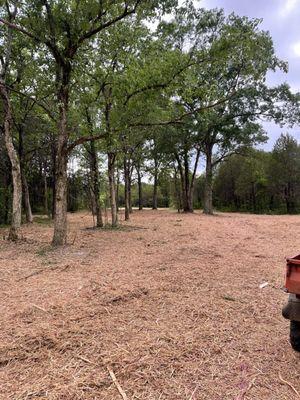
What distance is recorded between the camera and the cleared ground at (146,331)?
244 cm

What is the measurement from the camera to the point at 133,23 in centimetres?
1027

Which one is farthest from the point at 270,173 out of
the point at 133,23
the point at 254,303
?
the point at 254,303

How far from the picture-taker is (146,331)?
331 cm

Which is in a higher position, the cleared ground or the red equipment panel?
the red equipment panel

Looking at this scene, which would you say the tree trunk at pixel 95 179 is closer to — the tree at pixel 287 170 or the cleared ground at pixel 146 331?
the cleared ground at pixel 146 331

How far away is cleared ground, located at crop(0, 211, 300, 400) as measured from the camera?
2.44m

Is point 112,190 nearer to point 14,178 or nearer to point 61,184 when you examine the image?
point 14,178

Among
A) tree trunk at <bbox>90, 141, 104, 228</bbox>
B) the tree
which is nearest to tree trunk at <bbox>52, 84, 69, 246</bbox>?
tree trunk at <bbox>90, 141, 104, 228</bbox>

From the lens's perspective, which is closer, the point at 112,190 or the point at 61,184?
the point at 61,184

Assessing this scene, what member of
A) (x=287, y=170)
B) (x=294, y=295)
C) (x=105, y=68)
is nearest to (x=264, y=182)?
(x=287, y=170)

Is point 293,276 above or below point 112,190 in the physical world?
below

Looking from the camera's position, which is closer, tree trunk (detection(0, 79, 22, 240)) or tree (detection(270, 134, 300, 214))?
tree trunk (detection(0, 79, 22, 240))

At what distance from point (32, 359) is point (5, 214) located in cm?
1399

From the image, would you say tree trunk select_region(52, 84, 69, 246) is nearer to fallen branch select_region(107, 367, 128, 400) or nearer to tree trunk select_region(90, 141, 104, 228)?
tree trunk select_region(90, 141, 104, 228)
